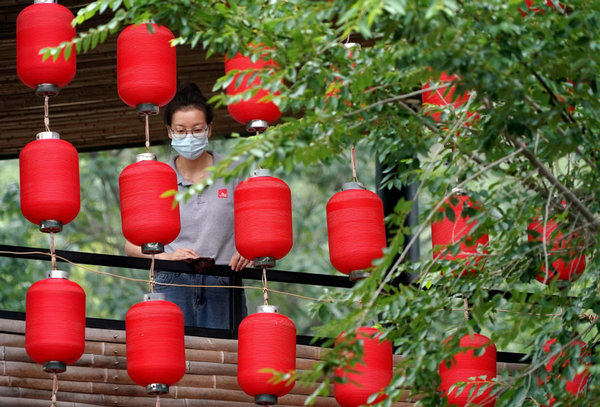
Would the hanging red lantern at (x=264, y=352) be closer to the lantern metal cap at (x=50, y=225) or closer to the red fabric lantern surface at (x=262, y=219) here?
the red fabric lantern surface at (x=262, y=219)

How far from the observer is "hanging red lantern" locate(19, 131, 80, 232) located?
16.2 ft

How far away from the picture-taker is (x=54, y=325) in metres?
4.85

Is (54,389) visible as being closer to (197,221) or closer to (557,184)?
(197,221)

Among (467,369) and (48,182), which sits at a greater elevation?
(48,182)

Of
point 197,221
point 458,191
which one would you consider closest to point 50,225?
point 197,221

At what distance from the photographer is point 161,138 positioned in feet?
25.4

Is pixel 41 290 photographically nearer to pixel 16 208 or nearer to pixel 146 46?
pixel 146 46

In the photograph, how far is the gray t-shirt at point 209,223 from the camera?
5441mm

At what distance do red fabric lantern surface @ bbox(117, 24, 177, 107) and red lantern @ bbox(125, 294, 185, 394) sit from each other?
0.86 metres

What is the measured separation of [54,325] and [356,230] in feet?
4.21

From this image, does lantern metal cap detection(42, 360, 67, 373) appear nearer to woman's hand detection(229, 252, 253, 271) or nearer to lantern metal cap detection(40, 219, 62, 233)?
lantern metal cap detection(40, 219, 62, 233)

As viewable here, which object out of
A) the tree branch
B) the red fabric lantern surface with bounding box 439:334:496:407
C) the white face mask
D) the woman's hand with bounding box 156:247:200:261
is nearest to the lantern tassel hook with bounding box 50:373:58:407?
the woman's hand with bounding box 156:247:200:261

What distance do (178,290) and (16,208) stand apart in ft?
15.7

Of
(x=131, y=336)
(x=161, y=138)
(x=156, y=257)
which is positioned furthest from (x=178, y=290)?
→ (x=161, y=138)
